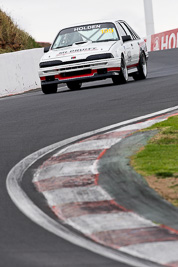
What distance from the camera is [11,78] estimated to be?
851 inches

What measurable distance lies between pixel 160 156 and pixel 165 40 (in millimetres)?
32442

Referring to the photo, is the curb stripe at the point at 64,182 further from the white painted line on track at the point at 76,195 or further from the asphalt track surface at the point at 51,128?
the asphalt track surface at the point at 51,128

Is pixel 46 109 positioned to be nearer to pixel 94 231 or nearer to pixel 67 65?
pixel 67 65

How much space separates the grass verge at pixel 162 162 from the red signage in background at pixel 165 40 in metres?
30.0

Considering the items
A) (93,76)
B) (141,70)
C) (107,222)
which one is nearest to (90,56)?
(93,76)

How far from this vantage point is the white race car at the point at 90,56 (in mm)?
17625

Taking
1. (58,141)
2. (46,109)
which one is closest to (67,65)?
(46,109)

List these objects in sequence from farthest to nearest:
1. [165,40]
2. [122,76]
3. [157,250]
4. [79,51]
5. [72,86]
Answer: [165,40] < [72,86] < [122,76] < [79,51] < [157,250]

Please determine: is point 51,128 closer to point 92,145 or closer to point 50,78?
point 92,145

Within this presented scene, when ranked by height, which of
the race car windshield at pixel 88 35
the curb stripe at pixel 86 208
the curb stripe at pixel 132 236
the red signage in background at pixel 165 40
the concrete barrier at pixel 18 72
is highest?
the curb stripe at pixel 132 236

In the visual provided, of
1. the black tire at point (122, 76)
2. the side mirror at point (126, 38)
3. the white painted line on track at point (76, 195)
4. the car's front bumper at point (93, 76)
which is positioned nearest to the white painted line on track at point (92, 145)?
the white painted line on track at point (76, 195)

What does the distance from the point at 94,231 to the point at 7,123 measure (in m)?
6.82

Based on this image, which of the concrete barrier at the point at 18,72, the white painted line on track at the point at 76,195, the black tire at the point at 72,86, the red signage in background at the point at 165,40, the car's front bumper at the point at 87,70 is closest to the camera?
the white painted line on track at the point at 76,195

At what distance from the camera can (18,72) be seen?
72.3 feet
